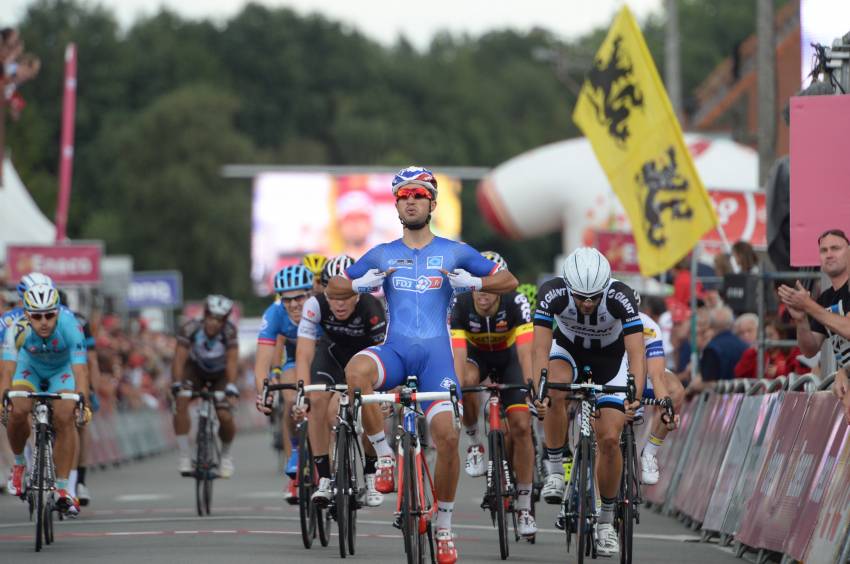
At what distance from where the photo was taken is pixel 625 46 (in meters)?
23.6

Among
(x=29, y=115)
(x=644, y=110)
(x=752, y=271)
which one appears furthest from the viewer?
(x=29, y=115)

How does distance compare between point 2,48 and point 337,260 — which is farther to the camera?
point 2,48

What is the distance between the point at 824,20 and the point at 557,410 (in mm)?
3573

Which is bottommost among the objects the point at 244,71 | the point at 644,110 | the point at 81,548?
the point at 81,548

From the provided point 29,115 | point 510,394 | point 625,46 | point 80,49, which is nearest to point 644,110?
point 625,46

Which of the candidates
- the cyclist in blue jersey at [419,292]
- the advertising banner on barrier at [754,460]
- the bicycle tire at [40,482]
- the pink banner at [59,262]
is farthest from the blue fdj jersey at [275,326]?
the pink banner at [59,262]

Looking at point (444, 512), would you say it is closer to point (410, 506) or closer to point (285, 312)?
point (410, 506)

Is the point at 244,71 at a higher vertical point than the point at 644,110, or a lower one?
higher

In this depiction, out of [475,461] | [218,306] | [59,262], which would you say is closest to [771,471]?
[475,461]

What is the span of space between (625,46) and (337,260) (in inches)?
395

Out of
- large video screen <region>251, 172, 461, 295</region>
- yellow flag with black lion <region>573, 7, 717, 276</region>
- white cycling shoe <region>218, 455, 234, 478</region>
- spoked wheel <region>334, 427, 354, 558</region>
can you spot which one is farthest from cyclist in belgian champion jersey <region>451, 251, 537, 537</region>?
large video screen <region>251, 172, 461, 295</region>

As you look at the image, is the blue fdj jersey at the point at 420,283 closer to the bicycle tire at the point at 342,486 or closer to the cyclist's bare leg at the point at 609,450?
the bicycle tire at the point at 342,486

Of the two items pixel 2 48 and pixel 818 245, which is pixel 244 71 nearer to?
pixel 2 48

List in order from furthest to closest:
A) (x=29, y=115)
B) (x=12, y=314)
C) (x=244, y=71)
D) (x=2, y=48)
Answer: (x=244, y=71) < (x=29, y=115) < (x=2, y=48) < (x=12, y=314)
